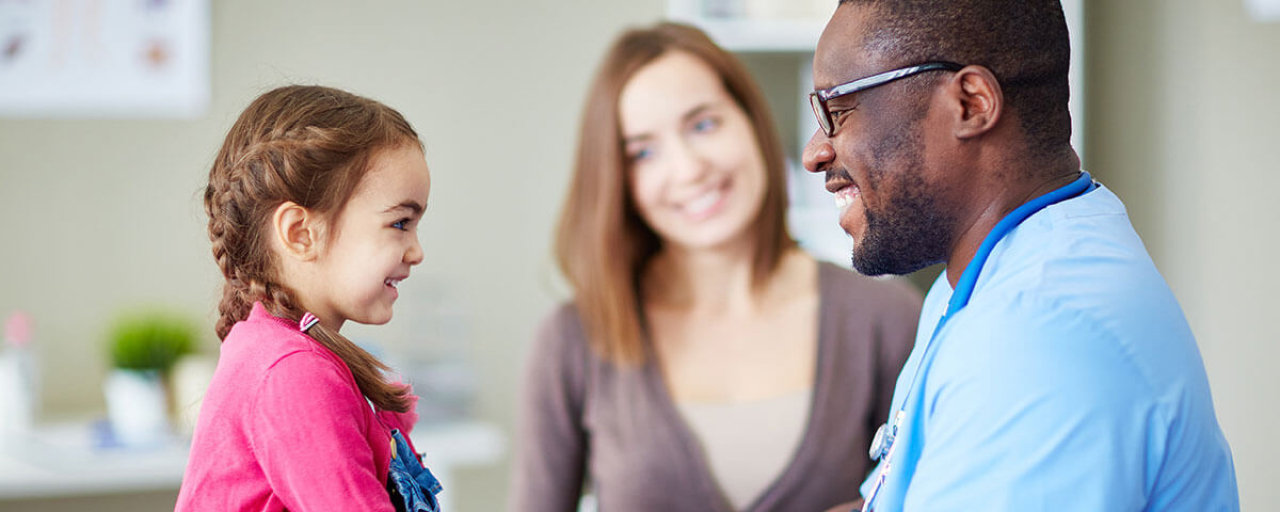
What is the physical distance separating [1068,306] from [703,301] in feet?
3.85

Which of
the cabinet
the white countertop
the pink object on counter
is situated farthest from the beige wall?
the pink object on counter

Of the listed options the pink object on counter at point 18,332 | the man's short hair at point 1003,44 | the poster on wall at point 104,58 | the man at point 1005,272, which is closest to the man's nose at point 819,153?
the man at point 1005,272

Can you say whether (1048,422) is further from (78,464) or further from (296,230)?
(78,464)

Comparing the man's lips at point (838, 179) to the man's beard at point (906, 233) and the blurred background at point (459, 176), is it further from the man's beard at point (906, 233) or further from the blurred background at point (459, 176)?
the blurred background at point (459, 176)

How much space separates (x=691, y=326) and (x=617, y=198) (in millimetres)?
283

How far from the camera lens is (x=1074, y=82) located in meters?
2.67

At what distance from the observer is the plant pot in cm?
252

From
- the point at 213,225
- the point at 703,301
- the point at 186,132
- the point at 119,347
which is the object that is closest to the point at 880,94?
the point at 213,225

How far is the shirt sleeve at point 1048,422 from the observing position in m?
0.74

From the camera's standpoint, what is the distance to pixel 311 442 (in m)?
0.84

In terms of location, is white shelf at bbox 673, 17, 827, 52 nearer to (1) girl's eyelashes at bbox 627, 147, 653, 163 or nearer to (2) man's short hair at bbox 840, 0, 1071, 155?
(1) girl's eyelashes at bbox 627, 147, 653, 163

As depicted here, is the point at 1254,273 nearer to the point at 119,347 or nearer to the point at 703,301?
the point at 703,301

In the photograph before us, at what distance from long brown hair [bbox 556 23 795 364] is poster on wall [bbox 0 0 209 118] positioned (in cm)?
167

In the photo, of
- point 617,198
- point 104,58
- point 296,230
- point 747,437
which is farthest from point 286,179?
point 104,58
